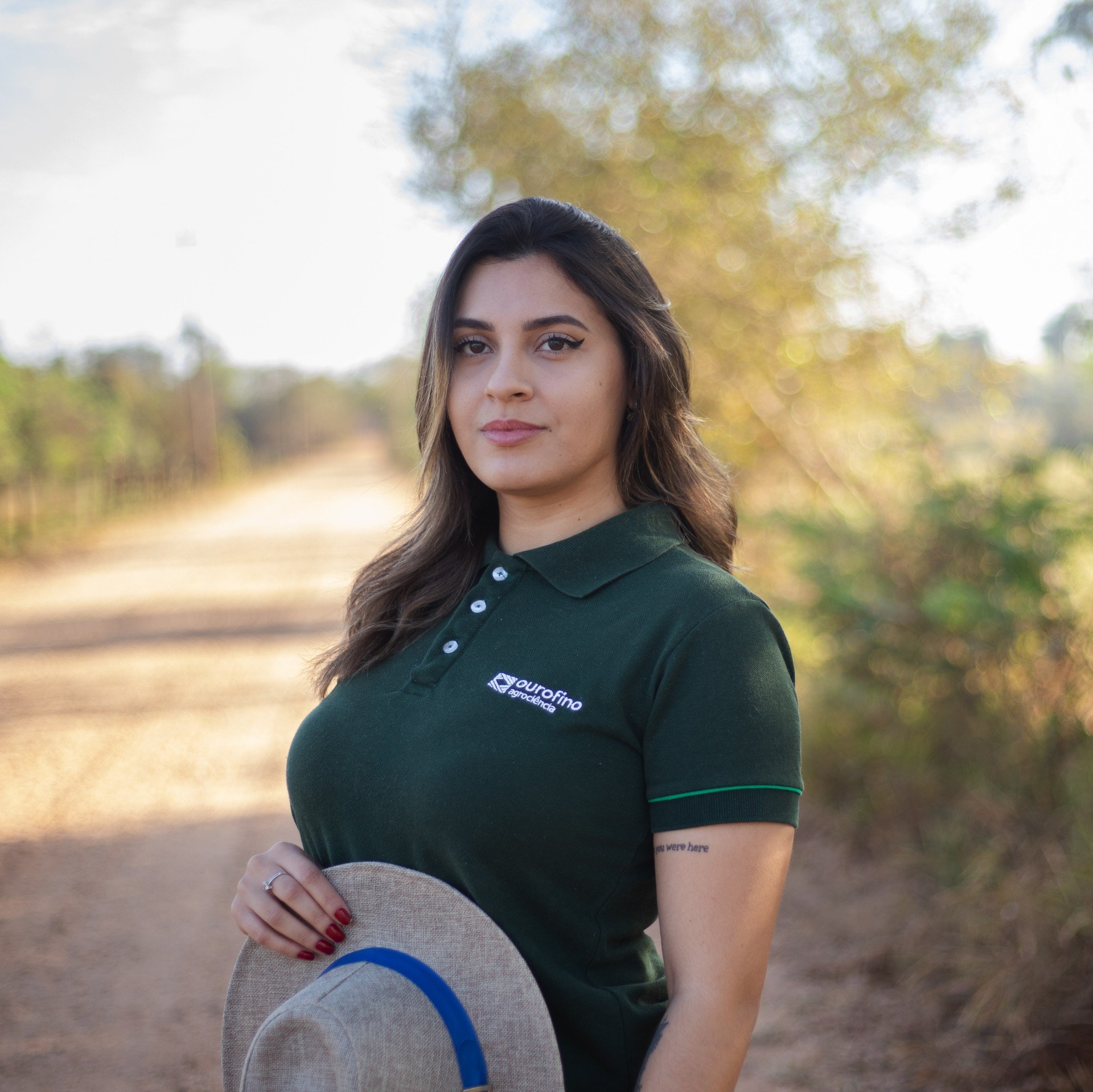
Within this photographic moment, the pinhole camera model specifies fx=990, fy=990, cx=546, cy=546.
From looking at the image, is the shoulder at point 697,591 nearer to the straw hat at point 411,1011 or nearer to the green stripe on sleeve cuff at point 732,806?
the green stripe on sleeve cuff at point 732,806

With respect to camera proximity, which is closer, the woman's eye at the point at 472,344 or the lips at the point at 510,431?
the lips at the point at 510,431

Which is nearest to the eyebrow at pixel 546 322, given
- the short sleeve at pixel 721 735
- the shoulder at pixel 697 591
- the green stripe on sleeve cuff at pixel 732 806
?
the shoulder at pixel 697 591

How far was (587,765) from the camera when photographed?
4.51 feet

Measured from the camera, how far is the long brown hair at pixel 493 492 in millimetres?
1688

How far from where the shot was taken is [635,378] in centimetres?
172

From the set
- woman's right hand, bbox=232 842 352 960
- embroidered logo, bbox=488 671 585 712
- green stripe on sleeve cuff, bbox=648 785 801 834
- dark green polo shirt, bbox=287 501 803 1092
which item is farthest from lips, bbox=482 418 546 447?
woman's right hand, bbox=232 842 352 960

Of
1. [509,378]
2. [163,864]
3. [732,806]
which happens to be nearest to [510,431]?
[509,378]

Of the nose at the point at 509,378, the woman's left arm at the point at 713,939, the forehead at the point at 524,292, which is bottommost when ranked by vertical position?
the woman's left arm at the point at 713,939

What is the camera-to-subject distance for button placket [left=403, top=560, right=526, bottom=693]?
62.1 inches

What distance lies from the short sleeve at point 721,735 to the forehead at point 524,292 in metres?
0.61

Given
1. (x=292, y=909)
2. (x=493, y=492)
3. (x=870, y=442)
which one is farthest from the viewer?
(x=870, y=442)

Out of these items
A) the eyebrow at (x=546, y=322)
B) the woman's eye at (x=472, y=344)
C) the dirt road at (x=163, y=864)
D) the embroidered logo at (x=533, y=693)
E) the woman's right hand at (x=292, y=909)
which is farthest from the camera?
the dirt road at (x=163, y=864)

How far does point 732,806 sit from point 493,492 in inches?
36.9

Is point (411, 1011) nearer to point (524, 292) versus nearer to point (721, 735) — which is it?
point (721, 735)
